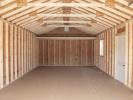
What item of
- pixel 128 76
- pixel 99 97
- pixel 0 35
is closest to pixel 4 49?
pixel 0 35

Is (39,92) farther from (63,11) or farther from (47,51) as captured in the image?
(47,51)

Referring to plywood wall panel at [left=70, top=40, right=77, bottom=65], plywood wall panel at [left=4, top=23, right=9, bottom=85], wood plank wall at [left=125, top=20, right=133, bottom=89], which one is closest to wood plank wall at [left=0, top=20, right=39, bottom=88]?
plywood wall panel at [left=4, top=23, right=9, bottom=85]

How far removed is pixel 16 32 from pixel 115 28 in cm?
412

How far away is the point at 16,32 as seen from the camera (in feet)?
30.8

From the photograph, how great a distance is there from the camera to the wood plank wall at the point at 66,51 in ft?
53.5

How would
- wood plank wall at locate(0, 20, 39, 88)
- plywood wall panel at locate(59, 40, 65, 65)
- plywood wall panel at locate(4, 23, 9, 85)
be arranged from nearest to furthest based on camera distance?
wood plank wall at locate(0, 20, 39, 88), plywood wall panel at locate(4, 23, 9, 85), plywood wall panel at locate(59, 40, 65, 65)

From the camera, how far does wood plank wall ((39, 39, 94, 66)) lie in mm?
16297

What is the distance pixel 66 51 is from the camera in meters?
16.3

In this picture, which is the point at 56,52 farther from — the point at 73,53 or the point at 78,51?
the point at 78,51

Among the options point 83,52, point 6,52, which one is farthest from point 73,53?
point 6,52

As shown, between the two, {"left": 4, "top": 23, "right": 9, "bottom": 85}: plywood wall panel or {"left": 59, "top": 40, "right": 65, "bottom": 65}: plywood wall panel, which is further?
{"left": 59, "top": 40, "right": 65, "bottom": 65}: plywood wall panel

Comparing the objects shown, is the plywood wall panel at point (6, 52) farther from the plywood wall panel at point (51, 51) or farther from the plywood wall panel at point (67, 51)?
the plywood wall panel at point (67, 51)

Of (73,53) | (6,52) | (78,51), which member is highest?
(6,52)

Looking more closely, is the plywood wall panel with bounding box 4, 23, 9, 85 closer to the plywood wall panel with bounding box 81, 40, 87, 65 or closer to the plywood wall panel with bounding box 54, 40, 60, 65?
the plywood wall panel with bounding box 54, 40, 60, 65
